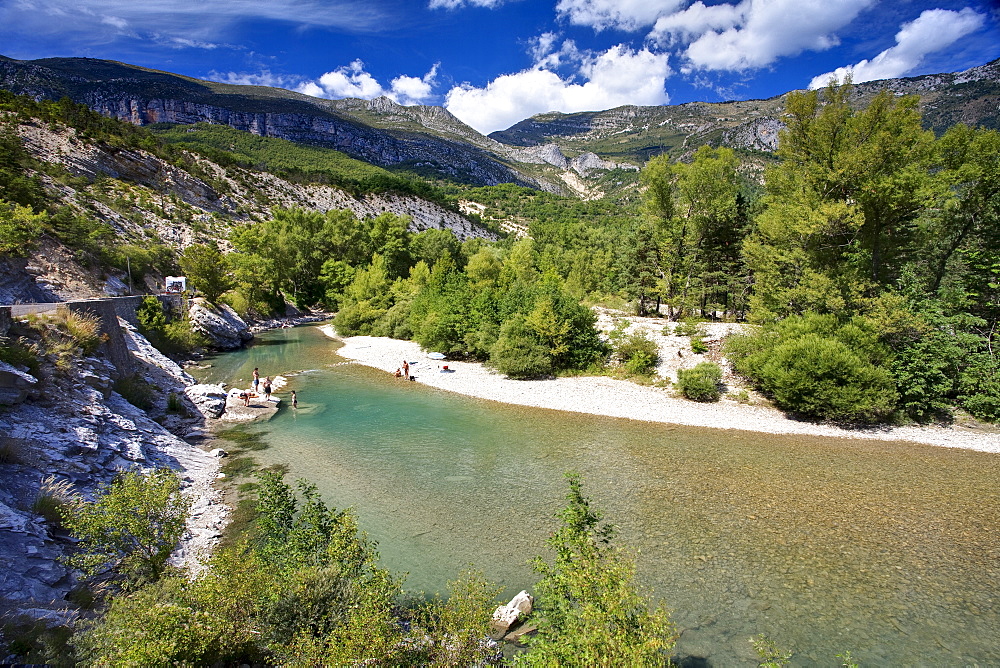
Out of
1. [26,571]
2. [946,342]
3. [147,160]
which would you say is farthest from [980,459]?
[147,160]

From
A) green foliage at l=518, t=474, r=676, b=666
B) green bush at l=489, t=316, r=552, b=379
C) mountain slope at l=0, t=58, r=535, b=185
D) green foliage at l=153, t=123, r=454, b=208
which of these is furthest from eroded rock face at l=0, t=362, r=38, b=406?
mountain slope at l=0, t=58, r=535, b=185

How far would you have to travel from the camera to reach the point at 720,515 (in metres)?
12.5

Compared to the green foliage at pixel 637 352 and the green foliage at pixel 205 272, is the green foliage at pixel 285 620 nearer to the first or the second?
the green foliage at pixel 637 352

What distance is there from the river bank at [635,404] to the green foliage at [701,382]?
0.48 m

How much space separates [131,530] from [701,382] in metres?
22.6

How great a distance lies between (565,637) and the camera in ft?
17.6

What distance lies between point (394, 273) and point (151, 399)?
149 feet

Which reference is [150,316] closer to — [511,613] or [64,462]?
[64,462]

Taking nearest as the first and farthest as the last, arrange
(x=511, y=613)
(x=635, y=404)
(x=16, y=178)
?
(x=511, y=613)
(x=635, y=404)
(x=16, y=178)

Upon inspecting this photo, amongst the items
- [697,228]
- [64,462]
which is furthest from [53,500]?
[697,228]

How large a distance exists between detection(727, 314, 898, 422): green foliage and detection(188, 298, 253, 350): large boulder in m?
41.4

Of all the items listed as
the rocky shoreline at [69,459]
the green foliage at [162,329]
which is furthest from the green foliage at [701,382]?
the green foliage at [162,329]

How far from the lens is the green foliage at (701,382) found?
22516 millimetres

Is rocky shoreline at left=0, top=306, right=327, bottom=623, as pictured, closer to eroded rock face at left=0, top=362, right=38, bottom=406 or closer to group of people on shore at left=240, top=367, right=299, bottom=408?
eroded rock face at left=0, top=362, right=38, bottom=406
